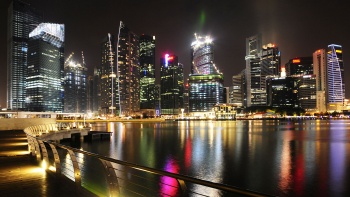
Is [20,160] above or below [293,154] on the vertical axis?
above

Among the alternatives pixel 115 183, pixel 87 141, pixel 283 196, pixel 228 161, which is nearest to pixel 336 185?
pixel 283 196

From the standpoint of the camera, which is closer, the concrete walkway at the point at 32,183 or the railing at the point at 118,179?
the railing at the point at 118,179

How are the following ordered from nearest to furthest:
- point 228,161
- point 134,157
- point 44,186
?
1. point 44,186
2. point 228,161
3. point 134,157

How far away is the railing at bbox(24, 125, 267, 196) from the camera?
505cm

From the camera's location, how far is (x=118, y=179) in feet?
78.1

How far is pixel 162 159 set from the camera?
3594cm

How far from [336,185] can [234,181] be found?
25.5 ft

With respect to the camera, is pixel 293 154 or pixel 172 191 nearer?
pixel 172 191

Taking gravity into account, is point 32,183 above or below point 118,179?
above

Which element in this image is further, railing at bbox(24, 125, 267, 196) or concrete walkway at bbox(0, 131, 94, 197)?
concrete walkway at bbox(0, 131, 94, 197)

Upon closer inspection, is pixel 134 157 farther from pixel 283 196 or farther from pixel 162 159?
pixel 283 196

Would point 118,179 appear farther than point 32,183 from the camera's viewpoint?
Yes

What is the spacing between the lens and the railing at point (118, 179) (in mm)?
5047

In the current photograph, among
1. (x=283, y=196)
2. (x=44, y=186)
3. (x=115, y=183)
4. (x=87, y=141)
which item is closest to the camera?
(x=115, y=183)
